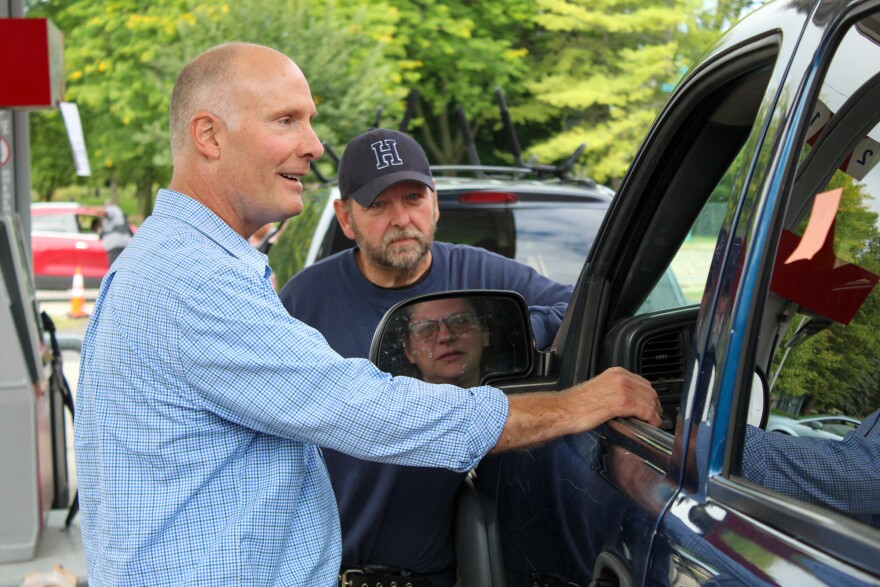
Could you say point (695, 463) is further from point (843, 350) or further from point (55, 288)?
point (55, 288)

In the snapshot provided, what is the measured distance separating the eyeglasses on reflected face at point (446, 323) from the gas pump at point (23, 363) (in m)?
3.78

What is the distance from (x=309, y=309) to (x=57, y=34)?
3951 mm

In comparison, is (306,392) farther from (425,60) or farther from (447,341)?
(425,60)

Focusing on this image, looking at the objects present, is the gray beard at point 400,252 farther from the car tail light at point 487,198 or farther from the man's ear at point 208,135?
the car tail light at point 487,198

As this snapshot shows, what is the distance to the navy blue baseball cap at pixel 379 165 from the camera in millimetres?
3656

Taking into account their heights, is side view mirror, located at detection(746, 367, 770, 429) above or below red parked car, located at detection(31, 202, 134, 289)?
above

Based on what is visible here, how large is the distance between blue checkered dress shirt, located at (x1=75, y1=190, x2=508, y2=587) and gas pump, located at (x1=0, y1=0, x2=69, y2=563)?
3.94 meters

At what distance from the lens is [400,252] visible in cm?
353

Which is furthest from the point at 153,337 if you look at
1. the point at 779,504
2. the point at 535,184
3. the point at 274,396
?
the point at 535,184

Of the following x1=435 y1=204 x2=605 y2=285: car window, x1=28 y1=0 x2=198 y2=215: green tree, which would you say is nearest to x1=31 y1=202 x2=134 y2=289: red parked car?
x1=28 y1=0 x2=198 y2=215: green tree

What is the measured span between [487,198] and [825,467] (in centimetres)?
443

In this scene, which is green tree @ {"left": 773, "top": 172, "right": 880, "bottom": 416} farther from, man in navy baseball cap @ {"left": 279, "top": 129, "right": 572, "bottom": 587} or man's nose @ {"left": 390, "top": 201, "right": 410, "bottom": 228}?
man's nose @ {"left": 390, "top": 201, "right": 410, "bottom": 228}

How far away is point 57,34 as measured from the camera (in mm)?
6586

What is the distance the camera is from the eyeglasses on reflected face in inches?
98.5
